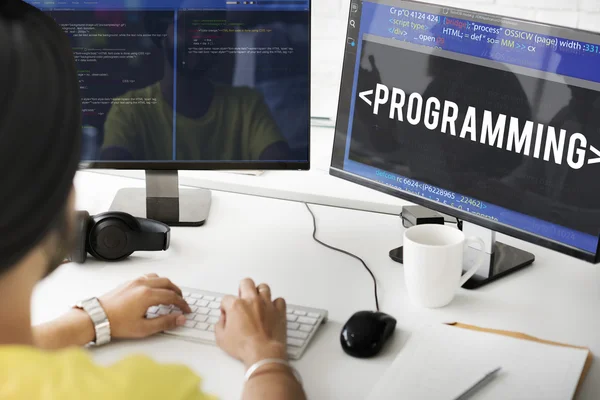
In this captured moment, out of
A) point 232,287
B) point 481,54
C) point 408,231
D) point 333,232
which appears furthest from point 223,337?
point 481,54

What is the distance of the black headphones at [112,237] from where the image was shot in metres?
1.40

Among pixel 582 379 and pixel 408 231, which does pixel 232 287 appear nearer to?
pixel 408 231

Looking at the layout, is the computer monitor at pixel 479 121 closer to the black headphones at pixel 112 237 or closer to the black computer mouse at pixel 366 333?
the black computer mouse at pixel 366 333

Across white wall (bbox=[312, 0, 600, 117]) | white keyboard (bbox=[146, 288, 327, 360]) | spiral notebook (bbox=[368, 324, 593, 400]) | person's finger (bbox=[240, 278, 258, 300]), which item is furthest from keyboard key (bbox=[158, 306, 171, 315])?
white wall (bbox=[312, 0, 600, 117])

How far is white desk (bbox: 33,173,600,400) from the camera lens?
1.11 meters

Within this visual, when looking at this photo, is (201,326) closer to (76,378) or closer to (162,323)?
(162,323)

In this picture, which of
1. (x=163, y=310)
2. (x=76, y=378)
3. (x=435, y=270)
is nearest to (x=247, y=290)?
(x=163, y=310)

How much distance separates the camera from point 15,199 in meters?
0.64

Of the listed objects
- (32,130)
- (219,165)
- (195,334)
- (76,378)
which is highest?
(32,130)

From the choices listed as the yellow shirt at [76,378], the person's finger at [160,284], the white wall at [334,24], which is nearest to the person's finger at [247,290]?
the person's finger at [160,284]

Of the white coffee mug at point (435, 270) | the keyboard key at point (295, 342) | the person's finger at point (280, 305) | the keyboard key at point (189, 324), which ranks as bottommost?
the keyboard key at point (189, 324)

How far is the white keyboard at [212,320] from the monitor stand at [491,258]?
28cm

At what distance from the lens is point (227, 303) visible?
119 centimetres

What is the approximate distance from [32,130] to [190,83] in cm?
92
